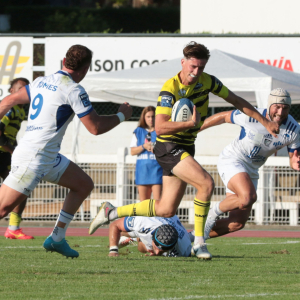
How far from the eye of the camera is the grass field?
475 cm

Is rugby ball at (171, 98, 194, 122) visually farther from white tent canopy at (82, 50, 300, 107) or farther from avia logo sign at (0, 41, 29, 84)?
avia logo sign at (0, 41, 29, 84)

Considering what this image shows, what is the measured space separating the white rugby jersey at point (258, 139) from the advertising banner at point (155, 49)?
858 centimetres

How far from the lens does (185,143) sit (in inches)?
271

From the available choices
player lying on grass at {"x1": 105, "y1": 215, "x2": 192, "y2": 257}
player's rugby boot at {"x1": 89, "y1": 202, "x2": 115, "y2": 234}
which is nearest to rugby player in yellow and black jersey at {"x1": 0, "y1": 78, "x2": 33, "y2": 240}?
player's rugby boot at {"x1": 89, "y1": 202, "x2": 115, "y2": 234}

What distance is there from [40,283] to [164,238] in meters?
1.81

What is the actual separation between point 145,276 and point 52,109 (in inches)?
67.6

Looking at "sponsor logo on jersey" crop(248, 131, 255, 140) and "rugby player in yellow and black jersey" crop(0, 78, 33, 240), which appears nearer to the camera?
"sponsor logo on jersey" crop(248, 131, 255, 140)

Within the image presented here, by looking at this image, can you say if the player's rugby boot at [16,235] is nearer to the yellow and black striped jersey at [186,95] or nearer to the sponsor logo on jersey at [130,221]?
the sponsor logo on jersey at [130,221]

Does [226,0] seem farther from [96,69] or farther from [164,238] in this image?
[164,238]

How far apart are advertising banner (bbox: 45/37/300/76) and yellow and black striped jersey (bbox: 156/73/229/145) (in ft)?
31.2

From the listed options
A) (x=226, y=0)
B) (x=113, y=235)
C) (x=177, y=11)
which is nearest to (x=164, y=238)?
(x=113, y=235)

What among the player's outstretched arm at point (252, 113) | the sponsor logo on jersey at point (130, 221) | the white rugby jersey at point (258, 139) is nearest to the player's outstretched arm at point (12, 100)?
the sponsor logo on jersey at point (130, 221)

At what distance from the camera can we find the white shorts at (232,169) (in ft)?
25.7

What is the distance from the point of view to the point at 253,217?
43.4 ft
